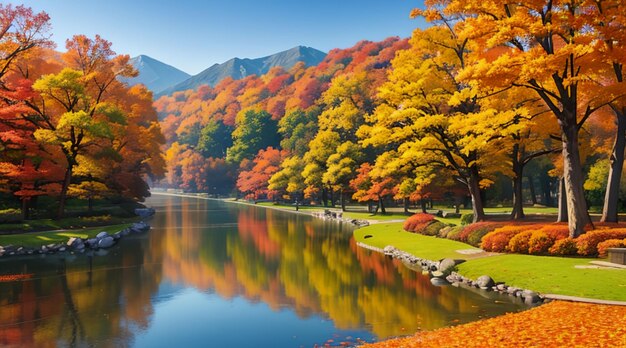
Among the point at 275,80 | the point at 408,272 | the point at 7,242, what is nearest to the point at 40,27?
the point at 7,242

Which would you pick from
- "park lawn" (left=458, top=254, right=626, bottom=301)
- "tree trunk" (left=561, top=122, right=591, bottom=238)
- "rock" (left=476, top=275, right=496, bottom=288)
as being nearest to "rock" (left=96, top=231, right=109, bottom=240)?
"park lawn" (left=458, top=254, right=626, bottom=301)

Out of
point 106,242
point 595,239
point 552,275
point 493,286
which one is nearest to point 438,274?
point 493,286

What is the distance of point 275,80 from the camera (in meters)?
155

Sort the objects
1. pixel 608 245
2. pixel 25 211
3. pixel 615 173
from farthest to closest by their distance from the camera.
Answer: pixel 25 211 → pixel 615 173 → pixel 608 245

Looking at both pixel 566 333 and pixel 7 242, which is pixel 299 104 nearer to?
pixel 7 242

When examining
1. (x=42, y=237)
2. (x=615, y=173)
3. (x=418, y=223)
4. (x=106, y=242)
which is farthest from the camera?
(x=418, y=223)

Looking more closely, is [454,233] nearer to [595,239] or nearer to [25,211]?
[595,239]

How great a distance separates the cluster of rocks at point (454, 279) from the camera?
18500mm

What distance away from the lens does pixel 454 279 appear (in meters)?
22.8

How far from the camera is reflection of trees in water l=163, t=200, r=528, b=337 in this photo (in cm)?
1753

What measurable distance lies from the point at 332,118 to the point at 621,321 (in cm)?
6794

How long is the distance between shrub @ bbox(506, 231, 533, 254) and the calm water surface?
17.6 ft

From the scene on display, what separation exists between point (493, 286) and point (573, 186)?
25.5ft

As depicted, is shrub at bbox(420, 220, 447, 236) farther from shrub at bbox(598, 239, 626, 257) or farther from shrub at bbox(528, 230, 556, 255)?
shrub at bbox(598, 239, 626, 257)
